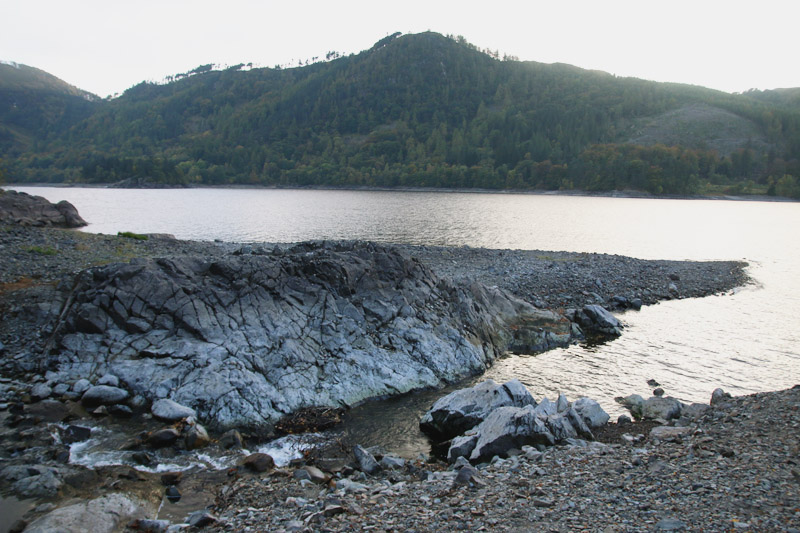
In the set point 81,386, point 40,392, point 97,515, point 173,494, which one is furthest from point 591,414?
point 40,392

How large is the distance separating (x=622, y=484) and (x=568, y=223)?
268 feet

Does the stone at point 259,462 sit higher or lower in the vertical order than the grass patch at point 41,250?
lower

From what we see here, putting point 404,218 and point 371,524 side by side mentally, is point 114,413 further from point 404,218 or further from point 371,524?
point 404,218

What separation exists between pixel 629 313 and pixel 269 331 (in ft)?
76.4

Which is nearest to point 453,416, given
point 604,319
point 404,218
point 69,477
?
point 69,477

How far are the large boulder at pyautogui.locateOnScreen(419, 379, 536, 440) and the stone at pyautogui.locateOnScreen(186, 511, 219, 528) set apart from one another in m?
6.85

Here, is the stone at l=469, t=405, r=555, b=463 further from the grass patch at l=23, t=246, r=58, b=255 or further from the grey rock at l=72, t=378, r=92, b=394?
the grass patch at l=23, t=246, r=58, b=255

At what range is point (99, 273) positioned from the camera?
56.5 ft

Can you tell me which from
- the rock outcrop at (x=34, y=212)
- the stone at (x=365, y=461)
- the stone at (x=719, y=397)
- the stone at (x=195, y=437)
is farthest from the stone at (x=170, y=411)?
the rock outcrop at (x=34, y=212)

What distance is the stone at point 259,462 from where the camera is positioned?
1144 centimetres

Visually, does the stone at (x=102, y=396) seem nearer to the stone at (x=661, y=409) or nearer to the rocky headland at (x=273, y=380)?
the rocky headland at (x=273, y=380)

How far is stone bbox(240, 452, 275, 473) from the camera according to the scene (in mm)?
11438

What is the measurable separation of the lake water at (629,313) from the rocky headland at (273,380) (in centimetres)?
145

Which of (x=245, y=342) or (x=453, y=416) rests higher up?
(x=245, y=342)
